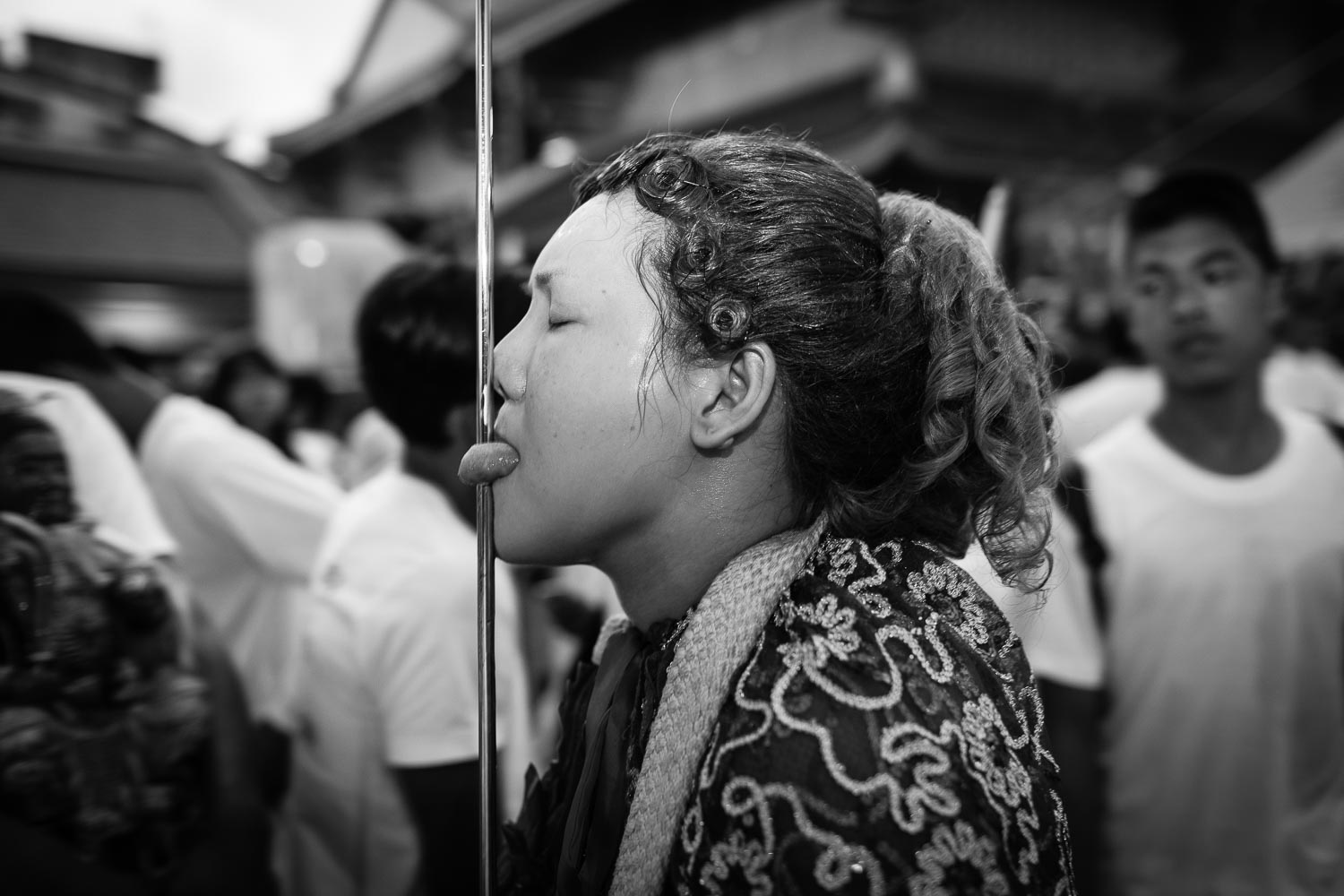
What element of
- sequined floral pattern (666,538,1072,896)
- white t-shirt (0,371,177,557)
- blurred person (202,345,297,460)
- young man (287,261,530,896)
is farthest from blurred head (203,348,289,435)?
sequined floral pattern (666,538,1072,896)

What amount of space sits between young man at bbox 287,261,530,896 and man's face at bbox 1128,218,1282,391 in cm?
140

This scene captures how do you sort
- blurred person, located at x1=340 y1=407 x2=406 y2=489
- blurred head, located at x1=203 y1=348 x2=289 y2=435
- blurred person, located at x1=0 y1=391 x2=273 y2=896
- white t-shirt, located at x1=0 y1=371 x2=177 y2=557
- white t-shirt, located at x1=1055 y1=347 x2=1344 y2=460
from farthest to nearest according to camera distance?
blurred head, located at x1=203 y1=348 x2=289 y2=435
blurred person, located at x1=340 y1=407 x2=406 y2=489
white t-shirt, located at x1=1055 y1=347 x2=1344 y2=460
white t-shirt, located at x1=0 y1=371 x2=177 y2=557
blurred person, located at x1=0 y1=391 x2=273 y2=896

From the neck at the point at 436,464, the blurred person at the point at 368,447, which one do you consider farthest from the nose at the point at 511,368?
the blurred person at the point at 368,447

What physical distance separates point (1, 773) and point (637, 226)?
100 centimetres

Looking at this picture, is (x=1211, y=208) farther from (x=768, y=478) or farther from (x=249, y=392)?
(x=249, y=392)

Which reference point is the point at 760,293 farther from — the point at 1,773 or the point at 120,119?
the point at 120,119

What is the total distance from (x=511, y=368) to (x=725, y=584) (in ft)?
1.01

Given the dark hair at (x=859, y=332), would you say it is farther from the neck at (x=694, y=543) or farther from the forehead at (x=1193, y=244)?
the forehead at (x=1193, y=244)

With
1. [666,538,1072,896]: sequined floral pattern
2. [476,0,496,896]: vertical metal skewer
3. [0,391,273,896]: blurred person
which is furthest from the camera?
[0,391,273,896]: blurred person

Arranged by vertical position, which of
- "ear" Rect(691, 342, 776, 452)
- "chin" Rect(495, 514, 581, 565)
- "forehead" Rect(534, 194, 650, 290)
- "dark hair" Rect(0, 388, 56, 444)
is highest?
"forehead" Rect(534, 194, 650, 290)

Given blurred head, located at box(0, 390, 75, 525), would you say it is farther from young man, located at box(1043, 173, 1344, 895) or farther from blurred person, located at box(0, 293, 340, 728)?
young man, located at box(1043, 173, 1344, 895)

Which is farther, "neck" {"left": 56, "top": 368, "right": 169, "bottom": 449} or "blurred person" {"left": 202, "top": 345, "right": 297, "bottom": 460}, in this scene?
"blurred person" {"left": 202, "top": 345, "right": 297, "bottom": 460}

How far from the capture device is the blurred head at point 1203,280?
2.07 meters

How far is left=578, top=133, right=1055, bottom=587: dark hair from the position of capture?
962mm
